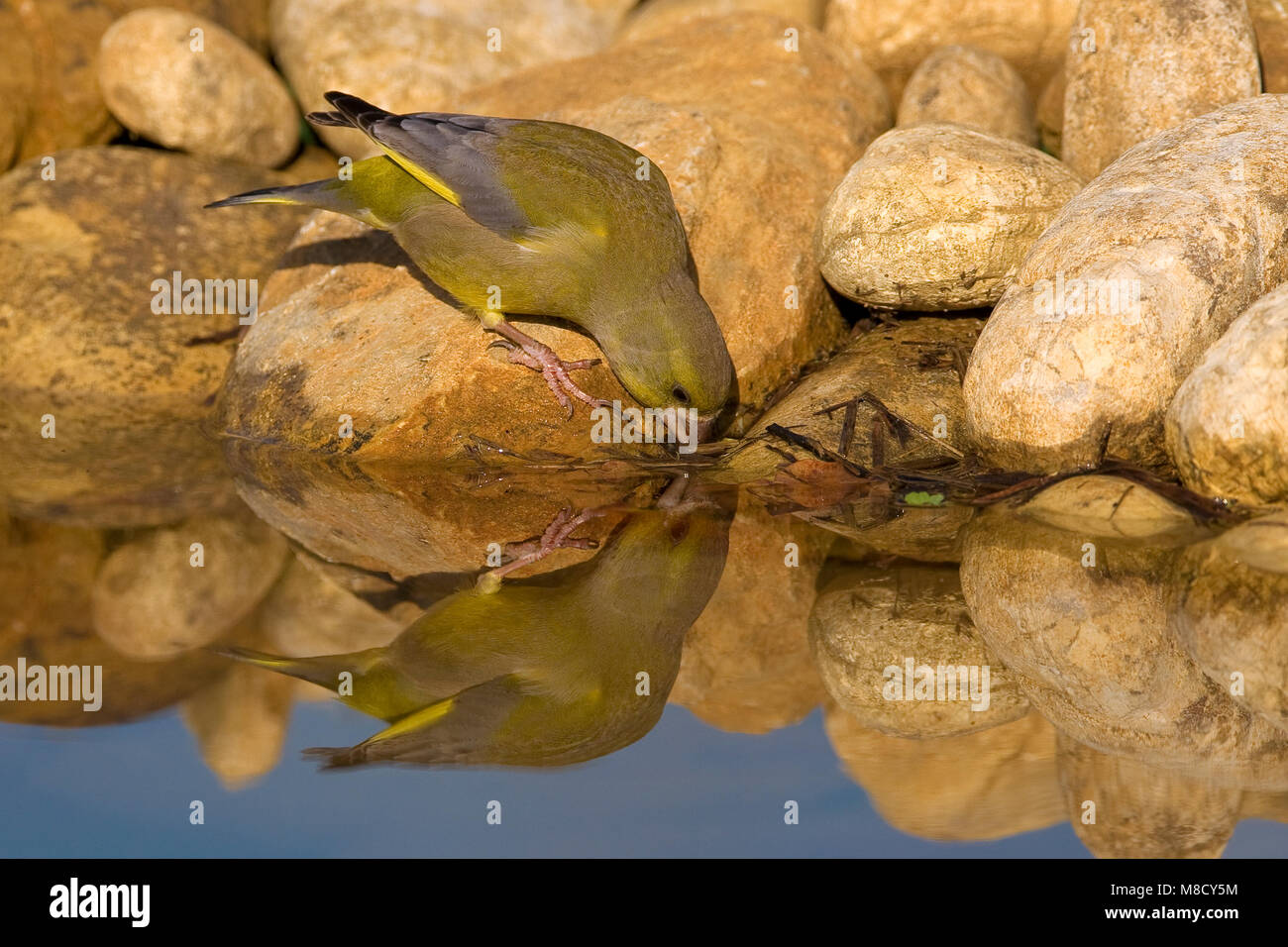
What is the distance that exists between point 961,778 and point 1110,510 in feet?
6.27

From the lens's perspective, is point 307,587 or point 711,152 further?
point 711,152

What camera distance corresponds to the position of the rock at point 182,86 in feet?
28.2

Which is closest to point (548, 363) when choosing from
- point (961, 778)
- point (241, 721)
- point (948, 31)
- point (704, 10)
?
point (241, 721)

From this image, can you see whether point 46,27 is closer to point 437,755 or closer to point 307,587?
point 307,587

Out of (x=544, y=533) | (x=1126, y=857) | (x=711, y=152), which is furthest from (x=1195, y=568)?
(x=711, y=152)

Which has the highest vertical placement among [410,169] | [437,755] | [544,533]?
[410,169]

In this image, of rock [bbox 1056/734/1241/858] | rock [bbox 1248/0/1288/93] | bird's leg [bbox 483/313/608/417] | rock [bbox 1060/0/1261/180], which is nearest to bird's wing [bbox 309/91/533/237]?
bird's leg [bbox 483/313/608/417]

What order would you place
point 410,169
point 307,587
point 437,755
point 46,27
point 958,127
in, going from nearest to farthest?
point 437,755
point 307,587
point 410,169
point 958,127
point 46,27

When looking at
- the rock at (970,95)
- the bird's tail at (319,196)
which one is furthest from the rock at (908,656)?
the rock at (970,95)

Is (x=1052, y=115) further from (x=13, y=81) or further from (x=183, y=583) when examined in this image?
(x=13, y=81)

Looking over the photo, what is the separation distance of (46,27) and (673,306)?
567 cm

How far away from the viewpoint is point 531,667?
3781 mm

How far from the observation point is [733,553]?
4.58 m

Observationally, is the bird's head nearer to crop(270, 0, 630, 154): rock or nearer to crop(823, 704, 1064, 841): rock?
crop(823, 704, 1064, 841): rock
